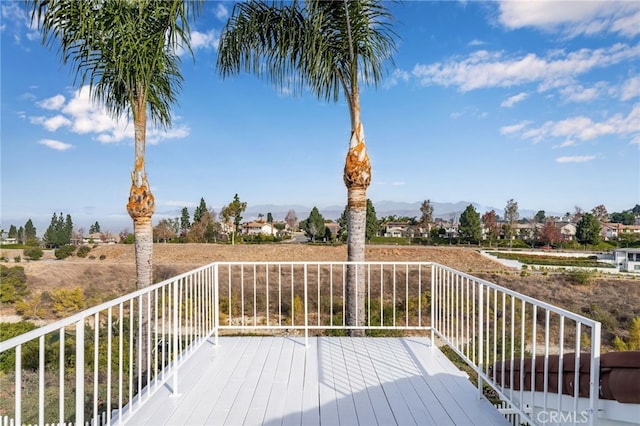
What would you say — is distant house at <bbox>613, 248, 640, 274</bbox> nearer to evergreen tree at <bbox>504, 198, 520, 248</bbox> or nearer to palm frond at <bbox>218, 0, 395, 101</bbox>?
evergreen tree at <bbox>504, 198, 520, 248</bbox>

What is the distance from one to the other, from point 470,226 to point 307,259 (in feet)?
67.0

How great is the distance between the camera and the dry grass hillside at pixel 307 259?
16.1 meters

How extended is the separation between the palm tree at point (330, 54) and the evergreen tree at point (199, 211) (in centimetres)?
3029

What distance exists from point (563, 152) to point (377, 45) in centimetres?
2379

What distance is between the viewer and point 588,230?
30.2 meters

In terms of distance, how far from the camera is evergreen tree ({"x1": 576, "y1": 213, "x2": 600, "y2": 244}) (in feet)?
97.6

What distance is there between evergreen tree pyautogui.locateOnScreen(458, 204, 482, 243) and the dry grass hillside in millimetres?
9850

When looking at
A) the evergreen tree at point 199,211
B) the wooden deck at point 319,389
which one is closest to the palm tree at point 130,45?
the wooden deck at point 319,389

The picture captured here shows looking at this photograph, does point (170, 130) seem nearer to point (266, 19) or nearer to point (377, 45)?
point (266, 19)

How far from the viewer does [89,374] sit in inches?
317

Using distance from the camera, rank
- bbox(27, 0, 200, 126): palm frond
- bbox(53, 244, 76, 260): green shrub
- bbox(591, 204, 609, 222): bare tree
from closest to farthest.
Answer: bbox(27, 0, 200, 126): palm frond → bbox(53, 244, 76, 260): green shrub → bbox(591, 204, 609, 222): bare tree

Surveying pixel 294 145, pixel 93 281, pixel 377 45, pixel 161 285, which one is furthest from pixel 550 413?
pixel 93 281

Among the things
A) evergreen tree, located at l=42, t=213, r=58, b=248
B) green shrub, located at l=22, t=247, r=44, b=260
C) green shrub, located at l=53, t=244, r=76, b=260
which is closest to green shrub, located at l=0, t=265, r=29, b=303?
green shrub, located at l=22, t=247, r=44, b=260

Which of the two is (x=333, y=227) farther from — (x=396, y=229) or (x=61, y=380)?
(x=61, y=380)
